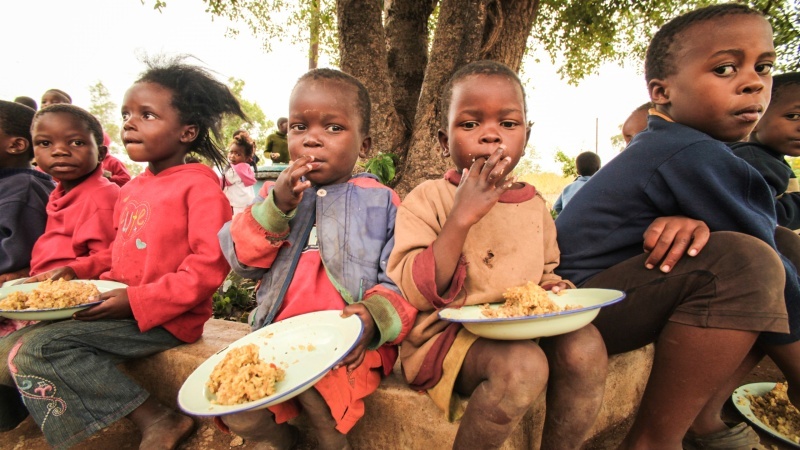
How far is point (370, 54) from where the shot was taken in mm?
4238

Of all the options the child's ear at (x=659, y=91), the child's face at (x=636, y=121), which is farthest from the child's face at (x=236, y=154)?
the child's ear at (x=659, y=91)

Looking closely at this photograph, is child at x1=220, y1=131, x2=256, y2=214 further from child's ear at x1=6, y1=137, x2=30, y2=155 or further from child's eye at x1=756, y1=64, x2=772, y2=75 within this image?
child's eye at x1=756, y1=64, x2=772, y2=75

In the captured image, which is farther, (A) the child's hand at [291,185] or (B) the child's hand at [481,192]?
(A) the child's hand at [291,185]

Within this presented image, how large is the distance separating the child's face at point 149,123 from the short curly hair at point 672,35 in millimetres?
2286

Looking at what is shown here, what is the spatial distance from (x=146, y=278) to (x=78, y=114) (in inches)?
48.5

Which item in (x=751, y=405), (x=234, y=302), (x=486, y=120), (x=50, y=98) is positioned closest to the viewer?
(x=486, y=120)

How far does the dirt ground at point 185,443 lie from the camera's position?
1773mm

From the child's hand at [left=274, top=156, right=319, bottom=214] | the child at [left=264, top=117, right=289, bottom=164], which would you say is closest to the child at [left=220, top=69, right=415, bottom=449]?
the child's hand at [left=274, top=156, right=319, bottom=214]

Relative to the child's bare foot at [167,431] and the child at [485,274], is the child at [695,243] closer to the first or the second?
the child at [485,274]

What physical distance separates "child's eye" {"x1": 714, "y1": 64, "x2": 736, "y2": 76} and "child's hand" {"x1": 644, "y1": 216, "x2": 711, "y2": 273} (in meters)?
0.55

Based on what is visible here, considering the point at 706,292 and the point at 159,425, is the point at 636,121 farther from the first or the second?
the point at 159,425

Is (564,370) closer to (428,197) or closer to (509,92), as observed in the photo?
(428,197)

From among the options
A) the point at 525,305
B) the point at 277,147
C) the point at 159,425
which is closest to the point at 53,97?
the point at 159,425

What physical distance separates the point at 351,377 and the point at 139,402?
3.43 ft
